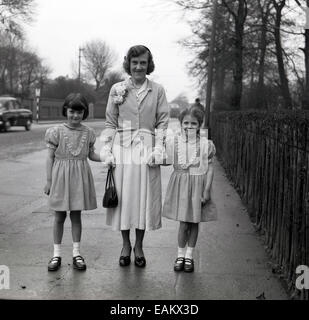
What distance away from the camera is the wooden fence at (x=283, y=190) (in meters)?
3.75

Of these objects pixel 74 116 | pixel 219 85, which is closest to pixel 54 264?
pixel 74 116

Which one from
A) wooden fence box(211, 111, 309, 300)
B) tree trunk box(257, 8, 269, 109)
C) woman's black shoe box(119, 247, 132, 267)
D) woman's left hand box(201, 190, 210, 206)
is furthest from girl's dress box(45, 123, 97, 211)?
tree trunk box(257, 8, 269, 109)

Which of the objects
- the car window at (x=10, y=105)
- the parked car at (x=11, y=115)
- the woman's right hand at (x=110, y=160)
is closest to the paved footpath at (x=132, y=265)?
the woman's right hand at (x=110, y=160)

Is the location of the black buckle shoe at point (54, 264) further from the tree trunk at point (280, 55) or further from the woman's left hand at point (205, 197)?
the tree trunk at point (280, 55)

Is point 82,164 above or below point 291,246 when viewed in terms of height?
above

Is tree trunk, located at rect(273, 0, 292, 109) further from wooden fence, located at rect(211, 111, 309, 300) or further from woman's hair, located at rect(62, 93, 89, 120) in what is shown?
woman's hair, located at rect(62, 93, 89, 120)

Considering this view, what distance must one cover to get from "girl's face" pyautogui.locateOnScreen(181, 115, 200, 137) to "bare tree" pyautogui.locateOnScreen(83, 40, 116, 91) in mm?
85113

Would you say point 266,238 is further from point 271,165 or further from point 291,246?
point 291,246

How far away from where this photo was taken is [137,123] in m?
4.46

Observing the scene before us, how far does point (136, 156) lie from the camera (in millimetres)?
4445

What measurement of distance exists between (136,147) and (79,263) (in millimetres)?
1116

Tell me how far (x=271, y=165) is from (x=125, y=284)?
204 centimetres
